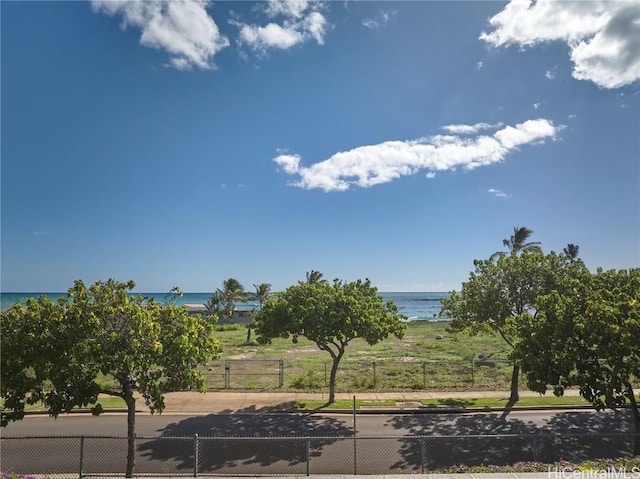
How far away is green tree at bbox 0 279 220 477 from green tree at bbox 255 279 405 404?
9.99m

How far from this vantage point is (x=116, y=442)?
1692 cm

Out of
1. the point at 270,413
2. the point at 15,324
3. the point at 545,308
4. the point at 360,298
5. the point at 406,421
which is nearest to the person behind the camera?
the point at 15,324

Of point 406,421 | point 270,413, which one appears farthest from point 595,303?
point 270,413

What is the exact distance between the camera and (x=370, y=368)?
109 feet

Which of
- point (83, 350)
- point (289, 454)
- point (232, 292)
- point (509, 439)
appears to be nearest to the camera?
point (83, 350)

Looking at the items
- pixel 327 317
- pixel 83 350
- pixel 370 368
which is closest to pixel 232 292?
pixel 370 368

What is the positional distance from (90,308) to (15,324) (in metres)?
1.80

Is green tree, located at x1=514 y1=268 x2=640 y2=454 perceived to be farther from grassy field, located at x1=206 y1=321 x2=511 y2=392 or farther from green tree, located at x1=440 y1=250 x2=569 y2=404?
grassy field, located at x1=206 y1=321 x2=511 y2=392

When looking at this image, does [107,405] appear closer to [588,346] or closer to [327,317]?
[327,317]

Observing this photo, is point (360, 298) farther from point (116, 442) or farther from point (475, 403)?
point (116, 442)

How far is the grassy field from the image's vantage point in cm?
2678

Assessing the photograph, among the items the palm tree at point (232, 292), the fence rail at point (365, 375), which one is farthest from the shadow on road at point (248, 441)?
the palm tree at point (232, 292)

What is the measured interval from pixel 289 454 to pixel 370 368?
18691 millimetres

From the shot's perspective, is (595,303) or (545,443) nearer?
(595,303)
